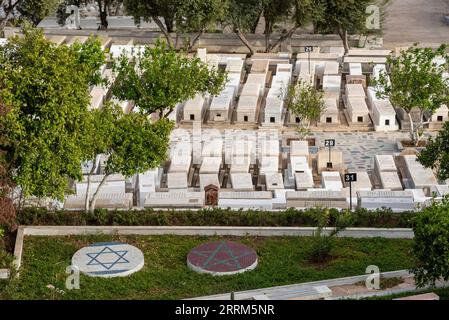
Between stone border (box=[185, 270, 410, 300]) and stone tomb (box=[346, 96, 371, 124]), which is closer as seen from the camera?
stone border (box=[185, 270, 410, 300])

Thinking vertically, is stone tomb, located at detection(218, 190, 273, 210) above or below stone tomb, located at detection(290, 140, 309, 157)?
below

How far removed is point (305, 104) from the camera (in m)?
39.2

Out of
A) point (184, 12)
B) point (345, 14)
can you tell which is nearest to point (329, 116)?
point (345, 14)

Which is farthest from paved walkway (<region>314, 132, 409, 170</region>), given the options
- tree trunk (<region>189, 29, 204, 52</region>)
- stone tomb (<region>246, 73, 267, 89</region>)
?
tree trunk (<region>189, 29, 204, 52</region>)

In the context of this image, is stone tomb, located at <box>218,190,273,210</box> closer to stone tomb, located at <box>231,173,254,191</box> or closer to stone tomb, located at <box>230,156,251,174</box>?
stone tomb, located at <box>231,173,254,191</box>

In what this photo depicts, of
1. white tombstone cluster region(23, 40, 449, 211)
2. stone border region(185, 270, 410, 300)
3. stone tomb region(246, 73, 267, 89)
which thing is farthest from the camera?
stone tomb region(246, 73, 267, 89)

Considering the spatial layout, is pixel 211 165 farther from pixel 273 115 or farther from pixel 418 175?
pixel 418 175

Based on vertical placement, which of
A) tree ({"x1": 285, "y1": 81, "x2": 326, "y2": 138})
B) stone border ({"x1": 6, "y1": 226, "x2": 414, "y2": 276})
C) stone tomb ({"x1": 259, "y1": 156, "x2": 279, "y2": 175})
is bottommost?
stone border ({"x1": 6, "y1": 226, "x2": 414, "y2": 276})

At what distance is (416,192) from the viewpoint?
32906 millimetres

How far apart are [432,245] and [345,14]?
25938mm

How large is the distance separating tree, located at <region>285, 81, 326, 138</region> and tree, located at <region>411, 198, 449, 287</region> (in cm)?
1485

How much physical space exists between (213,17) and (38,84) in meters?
20.7

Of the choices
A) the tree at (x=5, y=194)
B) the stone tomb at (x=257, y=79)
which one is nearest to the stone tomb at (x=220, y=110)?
the stone tomb at (x=257, y=79)

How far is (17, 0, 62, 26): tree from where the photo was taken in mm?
50312
